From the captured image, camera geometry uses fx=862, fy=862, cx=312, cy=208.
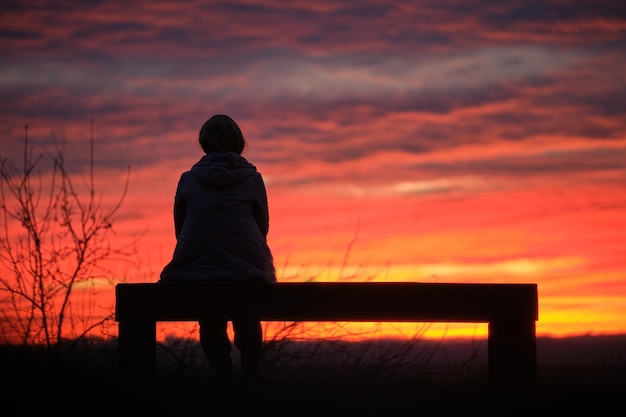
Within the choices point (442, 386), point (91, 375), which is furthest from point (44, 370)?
point (442, 386)

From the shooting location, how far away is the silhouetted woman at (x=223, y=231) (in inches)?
254

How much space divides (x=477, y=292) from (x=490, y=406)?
3.12 feet

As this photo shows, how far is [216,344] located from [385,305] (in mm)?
1469

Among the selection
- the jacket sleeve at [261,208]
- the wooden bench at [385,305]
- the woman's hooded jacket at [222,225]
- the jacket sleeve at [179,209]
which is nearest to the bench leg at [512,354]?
the wooden bench at [385,305]

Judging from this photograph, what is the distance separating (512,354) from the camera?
6168 millimetres

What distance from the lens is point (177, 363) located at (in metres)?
6.82

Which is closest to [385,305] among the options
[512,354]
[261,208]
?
[512,354]

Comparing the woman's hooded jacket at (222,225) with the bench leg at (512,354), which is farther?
the woman's hooded jacket at (222,225)

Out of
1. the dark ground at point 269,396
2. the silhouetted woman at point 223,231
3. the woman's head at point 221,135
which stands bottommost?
the dark ground at point 269,396

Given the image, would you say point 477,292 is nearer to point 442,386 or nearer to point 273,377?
point 442,386

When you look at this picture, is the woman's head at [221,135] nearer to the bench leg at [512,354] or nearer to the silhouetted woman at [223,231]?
the silhouetted woman at [223,231]

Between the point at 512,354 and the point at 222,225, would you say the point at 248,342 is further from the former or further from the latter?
the point at 512,354

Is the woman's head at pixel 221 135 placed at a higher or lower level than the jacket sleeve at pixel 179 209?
higher

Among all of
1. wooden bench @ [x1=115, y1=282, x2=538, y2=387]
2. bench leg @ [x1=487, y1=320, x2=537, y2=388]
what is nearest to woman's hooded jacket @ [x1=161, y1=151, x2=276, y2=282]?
wooden bench @ [x1=115, y1=282, x2=538, y2=387]
